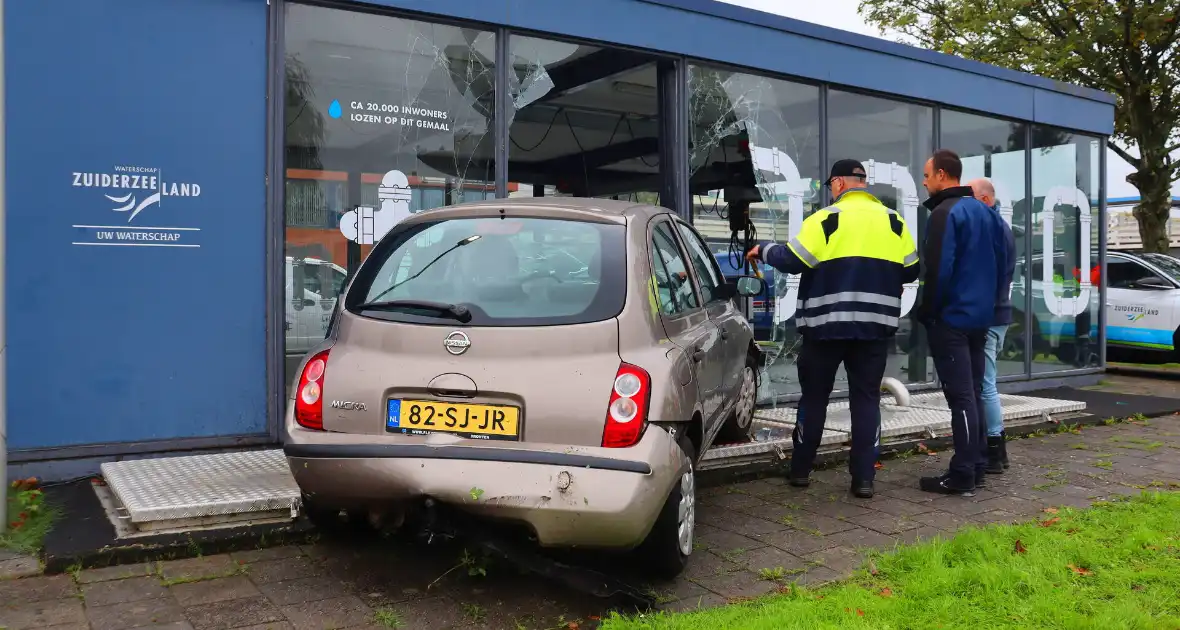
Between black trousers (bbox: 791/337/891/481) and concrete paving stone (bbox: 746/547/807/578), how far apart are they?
4.46 ft

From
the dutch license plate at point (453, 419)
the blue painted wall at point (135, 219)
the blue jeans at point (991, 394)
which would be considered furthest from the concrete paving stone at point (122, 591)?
the blue jeans at point (991, 394)

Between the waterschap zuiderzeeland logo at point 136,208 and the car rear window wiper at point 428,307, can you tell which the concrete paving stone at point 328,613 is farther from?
the waterschap zuiderzeeland logo at point 136,208

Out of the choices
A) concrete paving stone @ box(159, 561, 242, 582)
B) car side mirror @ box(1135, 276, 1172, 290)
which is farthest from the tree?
concrete paving stone @ box(159, 561, 242, 582)

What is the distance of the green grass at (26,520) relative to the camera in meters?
4.34

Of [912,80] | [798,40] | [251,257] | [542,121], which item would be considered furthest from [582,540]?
[912,80]

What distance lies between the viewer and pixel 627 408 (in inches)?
143

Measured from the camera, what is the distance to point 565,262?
4059mm

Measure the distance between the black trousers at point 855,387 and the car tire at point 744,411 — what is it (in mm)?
370

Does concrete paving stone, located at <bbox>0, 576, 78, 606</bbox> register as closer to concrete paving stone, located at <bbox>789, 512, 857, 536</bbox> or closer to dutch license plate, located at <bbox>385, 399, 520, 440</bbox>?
dutch license plate, located at <bbox>385, 399, 520, 440</bbox>

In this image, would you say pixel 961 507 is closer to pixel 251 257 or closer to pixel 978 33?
pixel 251 257

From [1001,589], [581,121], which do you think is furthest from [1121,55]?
[1001,589]

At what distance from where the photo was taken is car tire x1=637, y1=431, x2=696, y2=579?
386cm

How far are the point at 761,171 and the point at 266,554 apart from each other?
591cm

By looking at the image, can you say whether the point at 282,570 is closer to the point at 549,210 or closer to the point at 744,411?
the point at 549,210
